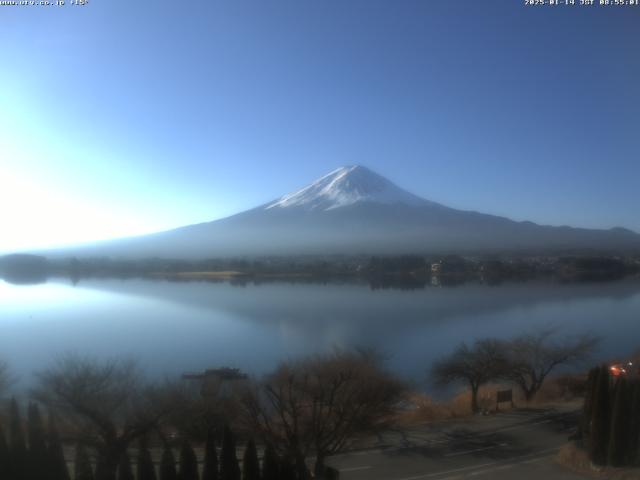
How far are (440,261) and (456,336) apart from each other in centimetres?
1269

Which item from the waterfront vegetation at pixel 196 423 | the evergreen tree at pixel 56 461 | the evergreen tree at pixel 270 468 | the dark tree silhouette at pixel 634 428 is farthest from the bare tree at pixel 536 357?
the evergreen tree at pixel 56 461

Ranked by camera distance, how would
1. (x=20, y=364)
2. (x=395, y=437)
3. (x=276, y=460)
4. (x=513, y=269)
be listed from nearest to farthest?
(x=276, y=460), (x=395, y=437), (x=20, y=364), (x=513, y=269)

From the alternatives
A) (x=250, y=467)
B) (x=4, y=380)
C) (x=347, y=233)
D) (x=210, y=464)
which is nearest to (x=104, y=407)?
(x=210, y=464)

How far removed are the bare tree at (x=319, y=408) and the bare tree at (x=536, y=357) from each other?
9.90 feet

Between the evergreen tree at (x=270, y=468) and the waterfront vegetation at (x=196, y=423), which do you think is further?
the evergreen tree at (x=270, y=468)

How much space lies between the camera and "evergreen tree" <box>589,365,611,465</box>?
14.1 ft

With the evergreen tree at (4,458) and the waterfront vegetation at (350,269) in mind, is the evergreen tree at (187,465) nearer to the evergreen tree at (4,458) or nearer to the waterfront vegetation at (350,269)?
the evergreen tree at (4,458)

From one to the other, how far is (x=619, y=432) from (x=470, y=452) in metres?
1.27

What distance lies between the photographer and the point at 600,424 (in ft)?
14.3

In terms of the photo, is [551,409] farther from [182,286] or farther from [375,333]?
[182,286]

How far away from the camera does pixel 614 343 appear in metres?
10.6

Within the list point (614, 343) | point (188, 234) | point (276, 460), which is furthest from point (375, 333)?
point (188, 234)

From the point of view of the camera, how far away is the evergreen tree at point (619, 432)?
4.18 meters

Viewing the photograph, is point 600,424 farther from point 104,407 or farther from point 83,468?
point 104,407
